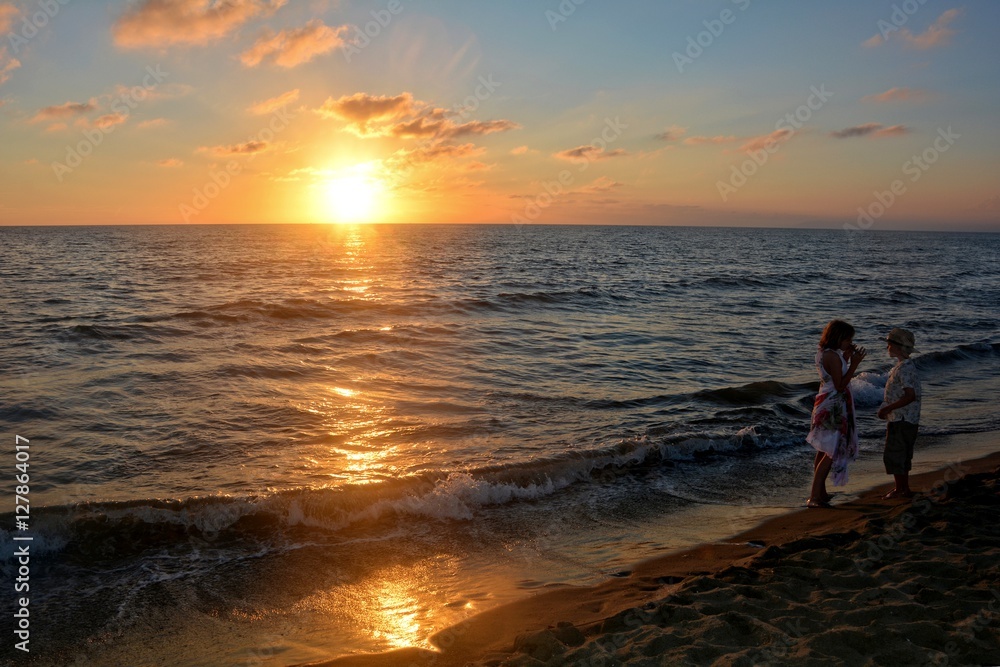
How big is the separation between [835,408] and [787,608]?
3136 mm

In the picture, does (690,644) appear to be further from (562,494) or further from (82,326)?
(82,326)

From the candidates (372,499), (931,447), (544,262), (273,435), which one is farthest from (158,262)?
(931,447)

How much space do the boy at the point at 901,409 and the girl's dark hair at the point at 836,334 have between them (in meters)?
0.45

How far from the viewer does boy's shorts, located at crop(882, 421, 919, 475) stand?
23.9ft

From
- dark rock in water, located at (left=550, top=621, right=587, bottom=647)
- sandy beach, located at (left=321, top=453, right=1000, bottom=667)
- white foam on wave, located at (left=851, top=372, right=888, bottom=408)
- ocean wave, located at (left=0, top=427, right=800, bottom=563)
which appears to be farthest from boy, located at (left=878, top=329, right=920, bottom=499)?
white foam on wave, located at (left=851, top=372, right=888, bottom=408)

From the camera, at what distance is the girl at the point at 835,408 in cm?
693

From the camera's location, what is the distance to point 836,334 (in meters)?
6.90

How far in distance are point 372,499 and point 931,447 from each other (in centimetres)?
846

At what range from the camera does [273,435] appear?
1020 cm

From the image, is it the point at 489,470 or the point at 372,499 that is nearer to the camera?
the point at 372,499

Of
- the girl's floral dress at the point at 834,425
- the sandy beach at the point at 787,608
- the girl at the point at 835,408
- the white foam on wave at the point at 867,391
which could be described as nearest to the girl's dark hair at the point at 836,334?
the girl at the point at 835,408

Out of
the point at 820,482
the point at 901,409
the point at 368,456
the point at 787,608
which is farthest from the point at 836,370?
the point at 368,456

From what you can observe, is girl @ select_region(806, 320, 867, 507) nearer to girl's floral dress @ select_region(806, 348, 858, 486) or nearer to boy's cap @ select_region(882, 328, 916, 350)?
girl's floral dress @ select_region(806, 348, 858, 486)

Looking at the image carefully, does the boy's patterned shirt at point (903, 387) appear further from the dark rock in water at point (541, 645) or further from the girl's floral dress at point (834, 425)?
the dark rock in water at point (541, 645)
